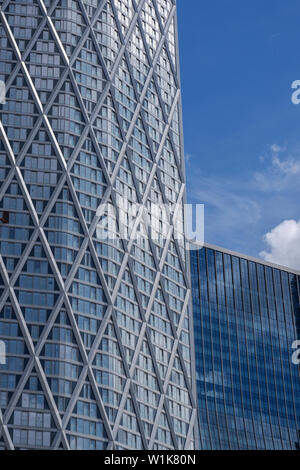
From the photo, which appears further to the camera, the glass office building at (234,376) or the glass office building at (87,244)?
the glass office building at (234,376)

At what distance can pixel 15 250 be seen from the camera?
146m

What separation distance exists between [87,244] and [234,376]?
54353 millimetres

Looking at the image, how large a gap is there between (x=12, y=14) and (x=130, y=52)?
22994 mm

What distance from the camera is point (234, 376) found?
190 m

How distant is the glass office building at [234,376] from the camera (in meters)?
184

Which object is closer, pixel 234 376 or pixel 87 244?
pixel 87 244

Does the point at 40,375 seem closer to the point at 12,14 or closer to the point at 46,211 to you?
the point at 46,211

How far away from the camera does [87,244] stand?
151 meters

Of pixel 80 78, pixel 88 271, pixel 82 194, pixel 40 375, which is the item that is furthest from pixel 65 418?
pixel 80 78

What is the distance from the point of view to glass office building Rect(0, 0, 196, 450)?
140 m

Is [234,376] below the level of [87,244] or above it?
below

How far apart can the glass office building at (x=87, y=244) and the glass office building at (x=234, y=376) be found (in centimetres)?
2131

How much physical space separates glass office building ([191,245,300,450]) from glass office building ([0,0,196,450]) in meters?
21.3
